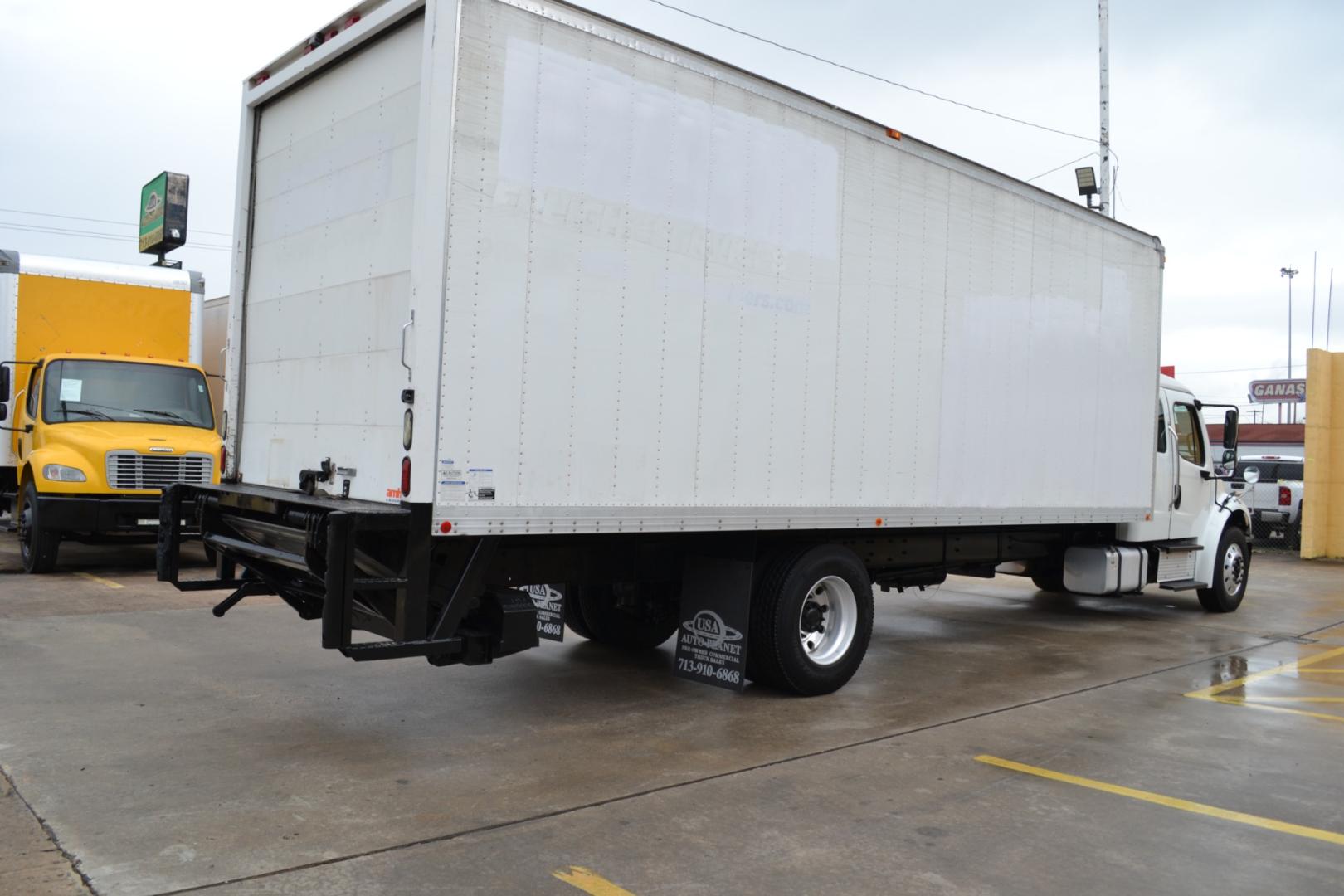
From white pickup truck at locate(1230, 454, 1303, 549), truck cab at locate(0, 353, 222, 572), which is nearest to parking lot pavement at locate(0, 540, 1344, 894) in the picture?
truck cab at locate(0, 353, 222, 572)

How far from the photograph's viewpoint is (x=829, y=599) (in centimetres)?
743

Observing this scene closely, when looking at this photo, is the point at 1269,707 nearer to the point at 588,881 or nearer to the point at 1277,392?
the point at 588,881

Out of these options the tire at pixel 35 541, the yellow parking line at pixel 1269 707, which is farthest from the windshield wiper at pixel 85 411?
the yellow parking line at pixel 1269 707

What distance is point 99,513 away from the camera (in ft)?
38.4

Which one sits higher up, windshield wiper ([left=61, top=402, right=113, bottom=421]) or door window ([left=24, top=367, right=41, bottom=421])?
door window ([left=24, top=367, right=41, bottom=421])

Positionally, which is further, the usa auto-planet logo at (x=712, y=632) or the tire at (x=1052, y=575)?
the tire at (x=1052, y=575)

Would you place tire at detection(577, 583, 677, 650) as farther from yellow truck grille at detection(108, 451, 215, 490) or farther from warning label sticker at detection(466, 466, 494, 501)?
yellow truck grille at detection(108, 451, 215, 490)

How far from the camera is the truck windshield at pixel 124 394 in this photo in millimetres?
12547

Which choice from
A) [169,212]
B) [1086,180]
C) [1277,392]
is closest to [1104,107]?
[1086,180]

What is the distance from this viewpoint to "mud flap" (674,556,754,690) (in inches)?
265

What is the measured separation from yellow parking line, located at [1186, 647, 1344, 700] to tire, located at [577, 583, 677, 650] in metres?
3.83

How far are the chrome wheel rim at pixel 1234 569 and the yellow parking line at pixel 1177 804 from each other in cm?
750

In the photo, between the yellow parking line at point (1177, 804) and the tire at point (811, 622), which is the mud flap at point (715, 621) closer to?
the tire at point (811, 622)

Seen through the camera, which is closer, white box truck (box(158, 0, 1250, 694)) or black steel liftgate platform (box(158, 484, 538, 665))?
black steel liftgate platform (box(158, 484, 538, 665))
